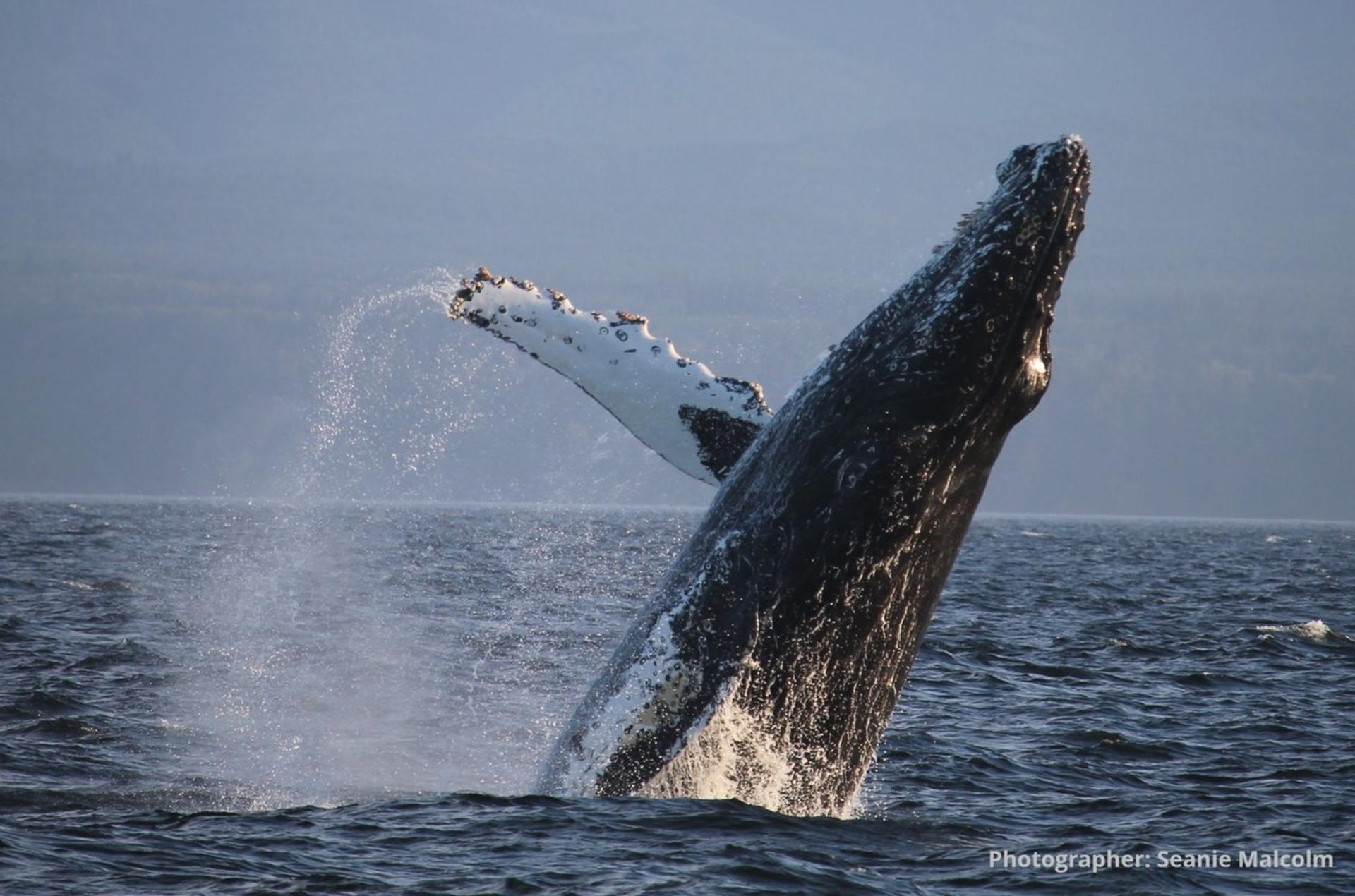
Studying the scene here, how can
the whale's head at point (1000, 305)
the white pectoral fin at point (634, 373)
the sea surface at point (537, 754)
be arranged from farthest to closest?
1. the white pectoral fin at point (634, 373)
2. the sea surface at point (537, 754)
3. the whale's head at point (1000, 305)

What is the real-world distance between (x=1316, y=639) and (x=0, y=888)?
21.0 m

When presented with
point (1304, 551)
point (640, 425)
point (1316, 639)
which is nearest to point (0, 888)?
point (640, 425)

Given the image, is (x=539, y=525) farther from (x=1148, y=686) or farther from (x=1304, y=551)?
(x=1148, y=686)

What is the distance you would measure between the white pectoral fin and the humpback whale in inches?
12.7

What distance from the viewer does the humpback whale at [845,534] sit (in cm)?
672

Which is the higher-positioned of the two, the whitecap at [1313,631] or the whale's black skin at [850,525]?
A: the whitecap at [1313,631]

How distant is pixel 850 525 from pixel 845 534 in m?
0.05

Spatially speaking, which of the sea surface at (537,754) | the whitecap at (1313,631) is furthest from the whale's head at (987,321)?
the whitecap at (1313,631)

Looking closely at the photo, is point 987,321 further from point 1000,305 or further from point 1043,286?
point 1043,286

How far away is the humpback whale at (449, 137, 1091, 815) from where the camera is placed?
6.72 m

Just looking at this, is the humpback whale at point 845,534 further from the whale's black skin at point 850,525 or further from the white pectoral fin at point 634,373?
the white pectoral fin at point 634,373

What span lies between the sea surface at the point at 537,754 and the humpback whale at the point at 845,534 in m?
0.63

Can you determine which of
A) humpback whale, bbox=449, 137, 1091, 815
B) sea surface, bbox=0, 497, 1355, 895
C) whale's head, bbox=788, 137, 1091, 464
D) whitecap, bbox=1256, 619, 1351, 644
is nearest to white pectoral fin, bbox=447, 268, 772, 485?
humpback whale, bbox=449, 137, 1091, 815

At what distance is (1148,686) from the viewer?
55.1 feet
